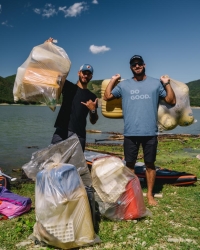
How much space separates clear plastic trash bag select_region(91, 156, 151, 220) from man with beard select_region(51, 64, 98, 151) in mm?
764

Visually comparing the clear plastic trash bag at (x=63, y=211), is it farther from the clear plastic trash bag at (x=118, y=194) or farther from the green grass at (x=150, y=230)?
the clear plastic trash bag at (x=118, y=194)

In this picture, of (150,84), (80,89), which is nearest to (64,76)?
(80,89)

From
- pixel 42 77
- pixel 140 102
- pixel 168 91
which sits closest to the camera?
pixel 42 77

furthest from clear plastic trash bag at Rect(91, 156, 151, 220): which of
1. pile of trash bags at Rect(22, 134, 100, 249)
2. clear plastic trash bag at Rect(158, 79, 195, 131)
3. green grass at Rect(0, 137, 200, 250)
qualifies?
clear plastic trash bag at Rect(158, 79, 195, 131)

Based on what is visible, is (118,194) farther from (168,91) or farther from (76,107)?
(168,91)

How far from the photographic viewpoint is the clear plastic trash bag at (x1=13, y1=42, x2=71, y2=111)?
14.6 feet

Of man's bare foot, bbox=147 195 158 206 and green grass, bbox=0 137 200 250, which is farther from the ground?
man's bare foot, bbox=147 195 158 206

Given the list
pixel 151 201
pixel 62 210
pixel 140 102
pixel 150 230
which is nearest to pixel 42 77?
pixel 140 102

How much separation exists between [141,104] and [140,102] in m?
0.04

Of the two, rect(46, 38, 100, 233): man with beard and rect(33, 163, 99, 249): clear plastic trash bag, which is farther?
rect(46, 38, 100, 233): man with beard

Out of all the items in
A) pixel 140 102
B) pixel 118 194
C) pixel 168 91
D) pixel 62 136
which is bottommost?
pixel 118 194

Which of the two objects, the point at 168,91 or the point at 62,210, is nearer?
the point at 62,210

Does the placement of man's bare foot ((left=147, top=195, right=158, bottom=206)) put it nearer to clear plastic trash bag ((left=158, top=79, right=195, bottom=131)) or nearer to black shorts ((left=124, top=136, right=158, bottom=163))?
black shorts ((left=124, top=136, right=158, bottom=163))

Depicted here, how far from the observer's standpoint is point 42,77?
14.6 feet
